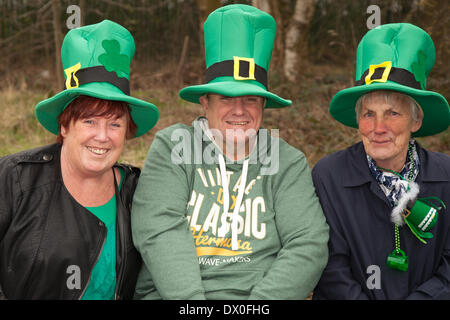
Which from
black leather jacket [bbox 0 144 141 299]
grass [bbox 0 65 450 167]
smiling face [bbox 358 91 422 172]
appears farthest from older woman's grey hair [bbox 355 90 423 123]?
grass [bbox 0 65 450 167]

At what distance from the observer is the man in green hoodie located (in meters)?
2.56

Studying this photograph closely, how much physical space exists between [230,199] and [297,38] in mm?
6968

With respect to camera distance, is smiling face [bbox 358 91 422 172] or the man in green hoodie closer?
the man in green hoodie

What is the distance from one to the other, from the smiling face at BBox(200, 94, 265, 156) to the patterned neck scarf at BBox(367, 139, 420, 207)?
0.72m

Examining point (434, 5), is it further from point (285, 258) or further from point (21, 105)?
point (21, 105)

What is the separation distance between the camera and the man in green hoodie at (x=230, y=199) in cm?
256

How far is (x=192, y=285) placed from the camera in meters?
2.49

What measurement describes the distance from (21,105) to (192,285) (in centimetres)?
742

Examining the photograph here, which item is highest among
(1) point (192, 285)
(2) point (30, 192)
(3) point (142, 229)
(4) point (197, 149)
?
(4) point (197, 149)

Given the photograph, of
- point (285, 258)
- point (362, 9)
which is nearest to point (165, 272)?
point (285, 258)

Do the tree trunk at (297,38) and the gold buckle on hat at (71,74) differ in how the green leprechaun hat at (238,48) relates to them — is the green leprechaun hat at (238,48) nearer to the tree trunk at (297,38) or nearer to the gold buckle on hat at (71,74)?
the gold buckle on hat at (71,74)

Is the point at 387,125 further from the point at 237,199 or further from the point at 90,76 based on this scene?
the point at 90,76
